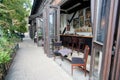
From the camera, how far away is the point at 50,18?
20.3ft

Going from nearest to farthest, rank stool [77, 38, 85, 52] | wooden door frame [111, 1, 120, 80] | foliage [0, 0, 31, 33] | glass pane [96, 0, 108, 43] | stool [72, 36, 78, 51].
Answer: wooden door frame [111, 1, 120, 80] < glass pane [96, 0, 108, 43] < foliage [0, 0, 31, 33] < stool [77, 38, 85, 52] < stool [72, 36, 78, 51]

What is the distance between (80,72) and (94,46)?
1503 millimetres

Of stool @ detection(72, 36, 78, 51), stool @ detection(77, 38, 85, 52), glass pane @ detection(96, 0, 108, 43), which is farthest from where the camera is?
stool @ detection(72, 36, 78, 51)

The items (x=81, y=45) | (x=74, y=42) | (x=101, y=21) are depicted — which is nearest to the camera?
(x=101, y=21)

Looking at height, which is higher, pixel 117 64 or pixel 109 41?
pixel 109 41

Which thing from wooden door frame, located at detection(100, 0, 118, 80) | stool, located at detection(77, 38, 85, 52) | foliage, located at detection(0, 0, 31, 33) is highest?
foliage, located at detection(0, 0, 31, 33)

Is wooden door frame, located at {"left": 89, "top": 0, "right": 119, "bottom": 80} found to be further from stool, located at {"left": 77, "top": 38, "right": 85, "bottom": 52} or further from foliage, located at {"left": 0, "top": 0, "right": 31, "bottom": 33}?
foliage, located at {"left": 0, "top": 0, "right": 31, "bottom": 33}

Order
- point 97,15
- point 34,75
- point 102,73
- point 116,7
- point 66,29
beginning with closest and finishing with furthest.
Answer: point 116,7
point 102,73
point 97,15
point 34,75
point 66,29

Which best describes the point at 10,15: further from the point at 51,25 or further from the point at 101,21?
the point at 101,21

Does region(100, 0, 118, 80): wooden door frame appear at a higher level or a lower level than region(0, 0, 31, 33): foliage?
lower

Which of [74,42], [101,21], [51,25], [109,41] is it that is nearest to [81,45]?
[74,42]

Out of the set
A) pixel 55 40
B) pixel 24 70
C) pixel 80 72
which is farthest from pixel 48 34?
pixel 80 72

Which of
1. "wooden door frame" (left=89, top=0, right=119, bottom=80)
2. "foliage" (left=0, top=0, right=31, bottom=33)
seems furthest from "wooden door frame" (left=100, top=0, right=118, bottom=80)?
"foliage" (left=0, top=0, right=31, bottom=33)

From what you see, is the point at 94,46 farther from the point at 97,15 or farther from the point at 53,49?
the point at 53,49
